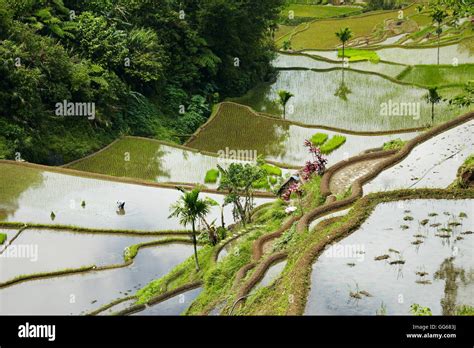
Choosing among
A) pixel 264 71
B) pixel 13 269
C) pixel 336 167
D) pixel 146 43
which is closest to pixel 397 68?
pixel 264 71

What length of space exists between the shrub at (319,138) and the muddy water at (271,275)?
12.7 m

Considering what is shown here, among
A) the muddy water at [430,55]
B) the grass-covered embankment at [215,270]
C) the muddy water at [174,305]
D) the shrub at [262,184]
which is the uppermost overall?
the muddy water at [430,55]

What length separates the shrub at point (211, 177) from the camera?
24.3m

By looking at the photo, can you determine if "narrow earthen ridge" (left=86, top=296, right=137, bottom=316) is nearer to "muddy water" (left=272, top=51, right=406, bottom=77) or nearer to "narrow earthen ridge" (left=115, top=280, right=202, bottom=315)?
"narrow earthen ridge" (left=115, top=280, right=202, bottom=315)

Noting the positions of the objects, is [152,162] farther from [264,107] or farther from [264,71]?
[264,71]

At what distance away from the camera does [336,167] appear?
18.7 meters

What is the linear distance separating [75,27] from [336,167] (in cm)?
1448

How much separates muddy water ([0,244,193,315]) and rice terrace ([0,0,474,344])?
1.9 inches

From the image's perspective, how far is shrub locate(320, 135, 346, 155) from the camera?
2640cm

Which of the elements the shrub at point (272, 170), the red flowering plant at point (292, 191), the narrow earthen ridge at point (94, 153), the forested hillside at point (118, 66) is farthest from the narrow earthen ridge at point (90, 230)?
the narrow earthen ridge at point (94, 153)

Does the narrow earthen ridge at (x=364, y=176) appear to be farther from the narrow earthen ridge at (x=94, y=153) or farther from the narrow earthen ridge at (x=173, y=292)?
the narrow earthen ridge at (x=94, y=153)

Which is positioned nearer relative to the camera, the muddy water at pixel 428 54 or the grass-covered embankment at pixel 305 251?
the grass-covered embankment at pixel 305 251

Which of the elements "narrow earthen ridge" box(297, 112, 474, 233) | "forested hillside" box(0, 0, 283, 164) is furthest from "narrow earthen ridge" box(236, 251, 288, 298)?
"forested hillside" box(0, 0, 283, 164)
